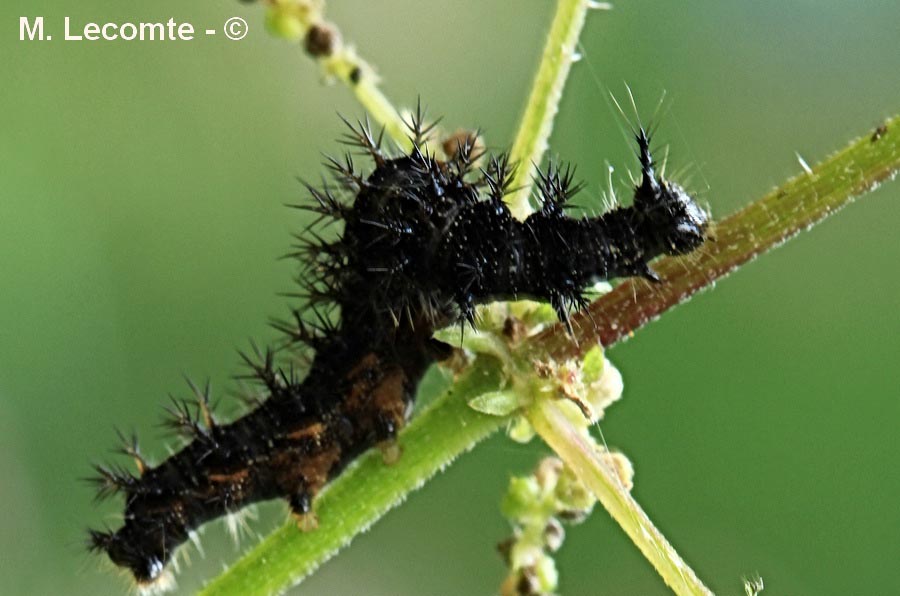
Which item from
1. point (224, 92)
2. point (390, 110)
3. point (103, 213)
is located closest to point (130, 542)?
point (390, 110)

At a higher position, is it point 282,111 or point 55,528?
point 282,111

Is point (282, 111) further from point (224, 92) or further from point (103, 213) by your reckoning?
point (103, 213)

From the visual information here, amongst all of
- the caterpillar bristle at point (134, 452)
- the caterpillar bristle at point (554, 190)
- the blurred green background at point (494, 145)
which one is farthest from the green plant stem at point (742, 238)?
the blurred green background at point (494, 145)

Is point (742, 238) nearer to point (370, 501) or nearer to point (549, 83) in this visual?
point (549, 83)

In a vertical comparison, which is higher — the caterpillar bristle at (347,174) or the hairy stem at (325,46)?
the hairy stem at (325,46)

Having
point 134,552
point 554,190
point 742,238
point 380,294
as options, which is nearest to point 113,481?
point 134,552

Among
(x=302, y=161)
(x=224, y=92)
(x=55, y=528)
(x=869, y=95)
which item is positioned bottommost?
(x=869, y=95)

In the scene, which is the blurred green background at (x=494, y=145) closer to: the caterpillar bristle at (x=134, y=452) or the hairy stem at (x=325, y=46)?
the caterpillar bristle at (x=134, y=452)
